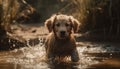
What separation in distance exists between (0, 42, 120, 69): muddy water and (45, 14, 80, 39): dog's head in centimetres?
57

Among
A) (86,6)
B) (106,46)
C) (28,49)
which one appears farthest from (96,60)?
(86,6)

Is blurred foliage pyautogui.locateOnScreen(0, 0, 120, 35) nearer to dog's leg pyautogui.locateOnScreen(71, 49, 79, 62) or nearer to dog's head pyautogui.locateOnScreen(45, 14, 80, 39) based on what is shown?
dog's head pyautogui.locateOnScreen(45, 14, 80, 39)

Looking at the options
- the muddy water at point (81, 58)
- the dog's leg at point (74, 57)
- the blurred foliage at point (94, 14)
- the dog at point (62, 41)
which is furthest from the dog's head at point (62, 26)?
the blurred foliage at point (94, 14)

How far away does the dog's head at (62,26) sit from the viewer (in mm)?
8219

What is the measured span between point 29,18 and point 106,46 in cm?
539

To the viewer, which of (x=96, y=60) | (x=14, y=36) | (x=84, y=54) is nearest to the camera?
(x=96, y=60)

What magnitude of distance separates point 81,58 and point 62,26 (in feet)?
2.50

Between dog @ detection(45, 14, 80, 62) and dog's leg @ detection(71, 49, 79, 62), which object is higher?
dog @ detection(45, 14, 80, 62)

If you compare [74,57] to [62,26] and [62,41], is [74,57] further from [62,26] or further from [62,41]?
[62,26]

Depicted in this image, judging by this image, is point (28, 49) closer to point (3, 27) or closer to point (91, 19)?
point (3, 27)

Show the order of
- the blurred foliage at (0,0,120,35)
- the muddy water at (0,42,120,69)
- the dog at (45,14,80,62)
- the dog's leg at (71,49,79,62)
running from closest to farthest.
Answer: the muddy water at (0,42,120,69), the dog's leg at (71,49,79,62), the dog at (45,14,80,62), the blurred foliage at (0,0,120,35)

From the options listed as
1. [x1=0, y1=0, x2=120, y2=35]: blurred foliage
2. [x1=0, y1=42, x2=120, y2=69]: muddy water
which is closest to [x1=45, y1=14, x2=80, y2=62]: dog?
[x1=0, y1=42, x2=120, y2=69]: muddy water

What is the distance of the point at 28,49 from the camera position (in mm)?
9875

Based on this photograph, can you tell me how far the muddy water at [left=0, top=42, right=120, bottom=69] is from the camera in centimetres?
759
